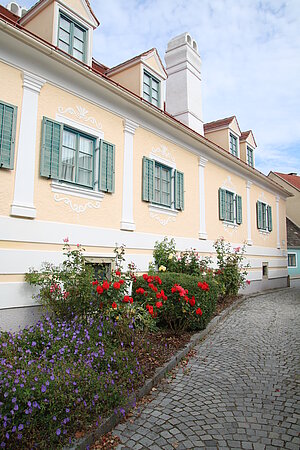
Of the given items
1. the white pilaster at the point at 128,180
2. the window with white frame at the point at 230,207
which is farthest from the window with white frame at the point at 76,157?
the window with white frame at the point at 230,207

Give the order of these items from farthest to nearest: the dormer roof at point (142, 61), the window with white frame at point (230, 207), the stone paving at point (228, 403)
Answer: the window with white frame at point (230, 207)
the dormer roof at point (142, 61)
the stone paving at point (228, 403)

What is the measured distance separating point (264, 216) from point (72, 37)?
444 inches

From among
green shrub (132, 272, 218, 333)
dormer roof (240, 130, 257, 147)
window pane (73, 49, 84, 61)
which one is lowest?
green shrub (132, 272, 218, 333)

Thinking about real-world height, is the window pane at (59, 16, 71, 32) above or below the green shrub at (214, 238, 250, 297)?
above

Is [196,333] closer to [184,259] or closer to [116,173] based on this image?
[184,259]

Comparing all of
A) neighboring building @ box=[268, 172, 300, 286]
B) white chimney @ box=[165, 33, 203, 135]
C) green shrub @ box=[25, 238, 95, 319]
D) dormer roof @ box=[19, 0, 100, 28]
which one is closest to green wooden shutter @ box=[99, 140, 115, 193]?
green shrub @ box=[25, 238, 95, 319]

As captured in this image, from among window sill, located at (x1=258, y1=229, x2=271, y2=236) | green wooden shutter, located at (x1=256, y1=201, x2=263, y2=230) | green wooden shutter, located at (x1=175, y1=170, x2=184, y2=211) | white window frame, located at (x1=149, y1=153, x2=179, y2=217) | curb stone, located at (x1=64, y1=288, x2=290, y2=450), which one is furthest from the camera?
A: window sill, located at (x1=258, y1=229, x2=271, y2=236)

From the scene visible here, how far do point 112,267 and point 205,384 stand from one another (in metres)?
3.50

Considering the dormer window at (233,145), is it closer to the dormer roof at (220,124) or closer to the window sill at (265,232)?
the dormer roof at (220,124)

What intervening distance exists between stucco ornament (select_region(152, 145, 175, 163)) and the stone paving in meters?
4.83

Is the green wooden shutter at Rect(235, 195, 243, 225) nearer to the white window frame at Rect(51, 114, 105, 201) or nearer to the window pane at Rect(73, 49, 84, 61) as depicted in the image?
the white window frame at Rect(51, 114, 105, 201)

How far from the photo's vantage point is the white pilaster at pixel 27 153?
5488mm

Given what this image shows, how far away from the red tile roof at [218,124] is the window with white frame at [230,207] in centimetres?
290

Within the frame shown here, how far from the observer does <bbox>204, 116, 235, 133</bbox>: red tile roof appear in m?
13.3
